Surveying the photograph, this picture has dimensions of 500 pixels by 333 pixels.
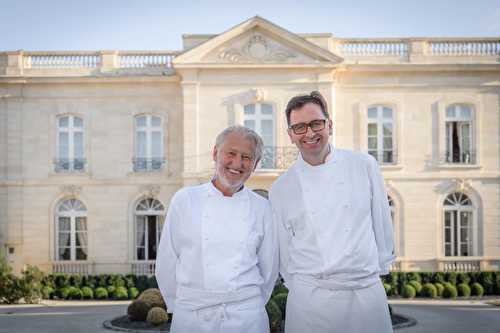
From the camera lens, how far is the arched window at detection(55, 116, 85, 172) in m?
22.5

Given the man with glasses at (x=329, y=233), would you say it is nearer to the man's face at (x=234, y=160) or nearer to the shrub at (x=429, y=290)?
the man's face at (x=234, y=160)

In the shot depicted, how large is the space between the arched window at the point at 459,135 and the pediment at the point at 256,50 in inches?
165

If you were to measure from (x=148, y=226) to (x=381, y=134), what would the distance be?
792 centimetres

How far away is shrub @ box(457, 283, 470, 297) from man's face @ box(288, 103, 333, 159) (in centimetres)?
1713

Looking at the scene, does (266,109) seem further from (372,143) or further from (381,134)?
(381,134)

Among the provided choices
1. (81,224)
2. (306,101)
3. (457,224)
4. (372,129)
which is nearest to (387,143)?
(372,129)

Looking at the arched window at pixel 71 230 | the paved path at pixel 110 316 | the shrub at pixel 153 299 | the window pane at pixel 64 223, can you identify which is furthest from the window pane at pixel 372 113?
the shrub at pixel 153 299

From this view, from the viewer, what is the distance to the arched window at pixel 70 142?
22.5 metres

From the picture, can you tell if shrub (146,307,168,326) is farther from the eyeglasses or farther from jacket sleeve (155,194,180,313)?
the eyeglasses

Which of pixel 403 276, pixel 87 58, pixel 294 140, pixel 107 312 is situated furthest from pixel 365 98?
pixel 294 140

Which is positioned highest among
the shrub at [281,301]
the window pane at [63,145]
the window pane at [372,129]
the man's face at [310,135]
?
the window pane at [372,129]

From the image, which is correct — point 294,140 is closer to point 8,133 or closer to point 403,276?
point 403,276

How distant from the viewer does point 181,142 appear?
22359 mm

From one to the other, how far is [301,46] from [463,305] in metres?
8.77
